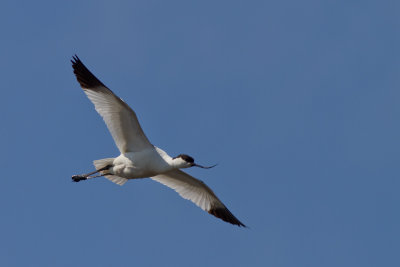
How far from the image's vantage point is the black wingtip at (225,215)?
21312 millimetres

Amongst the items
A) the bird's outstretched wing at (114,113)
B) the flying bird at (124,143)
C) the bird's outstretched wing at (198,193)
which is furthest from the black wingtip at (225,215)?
the bird's outstretched wing at (114,113)

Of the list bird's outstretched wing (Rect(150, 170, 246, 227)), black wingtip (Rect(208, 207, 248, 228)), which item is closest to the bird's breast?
bird's outstretched wing (Rect(150, 170, 246, 227))

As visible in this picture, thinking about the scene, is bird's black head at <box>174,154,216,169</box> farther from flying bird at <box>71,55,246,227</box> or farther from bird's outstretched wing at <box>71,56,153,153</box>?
bird's outstretched wing at <box>71,56,153,153</box>

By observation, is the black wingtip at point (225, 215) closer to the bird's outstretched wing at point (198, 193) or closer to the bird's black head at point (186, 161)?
the bird's outstretched wing at point (198, 193)

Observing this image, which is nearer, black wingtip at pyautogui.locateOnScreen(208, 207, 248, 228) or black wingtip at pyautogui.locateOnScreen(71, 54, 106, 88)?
black wingtip at pyautogui.locateOnScreen(71, 54, 106, 88)

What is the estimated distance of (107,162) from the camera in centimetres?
1944

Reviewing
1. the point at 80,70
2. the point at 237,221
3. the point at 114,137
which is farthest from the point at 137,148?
the point at 237,221

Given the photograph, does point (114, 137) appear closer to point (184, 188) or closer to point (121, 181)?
point (121, 181)

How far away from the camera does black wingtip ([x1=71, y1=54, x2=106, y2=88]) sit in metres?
19.1

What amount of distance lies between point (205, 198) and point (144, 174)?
8.20 ft

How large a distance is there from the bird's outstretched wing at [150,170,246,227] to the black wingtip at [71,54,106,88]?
3.18m

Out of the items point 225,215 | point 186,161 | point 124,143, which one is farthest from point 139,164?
point 225,215

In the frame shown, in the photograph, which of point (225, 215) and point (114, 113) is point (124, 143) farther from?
point (225, 215)

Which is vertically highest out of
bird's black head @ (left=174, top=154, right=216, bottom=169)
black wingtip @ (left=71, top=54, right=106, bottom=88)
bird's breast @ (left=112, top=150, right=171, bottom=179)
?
black wingtip @ (left=71, top=54, right=106, bottom=88)
